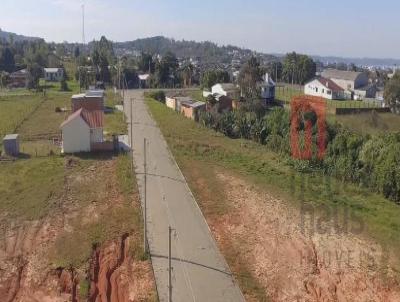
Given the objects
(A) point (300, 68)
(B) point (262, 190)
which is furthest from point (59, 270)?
(A) point (300, 68)

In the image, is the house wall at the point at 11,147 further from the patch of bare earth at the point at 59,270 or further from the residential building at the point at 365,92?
the residential building at the point at 365,92

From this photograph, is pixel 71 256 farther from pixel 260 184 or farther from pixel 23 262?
pixel 260 184

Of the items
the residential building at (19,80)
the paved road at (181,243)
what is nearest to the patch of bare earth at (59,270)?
the paved road at (181,243)

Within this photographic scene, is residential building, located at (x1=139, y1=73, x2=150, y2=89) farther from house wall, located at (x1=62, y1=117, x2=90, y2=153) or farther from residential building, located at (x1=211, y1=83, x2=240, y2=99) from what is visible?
house wall, located at (x1=62, y1=117, x2=90, y2=153)

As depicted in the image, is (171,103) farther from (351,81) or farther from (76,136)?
(351,81)

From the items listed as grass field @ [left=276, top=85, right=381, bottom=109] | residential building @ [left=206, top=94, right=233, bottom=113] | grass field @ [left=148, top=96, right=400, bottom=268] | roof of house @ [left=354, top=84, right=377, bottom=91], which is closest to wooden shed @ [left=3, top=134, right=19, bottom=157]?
grass field @ [left=148, top=96, right=400, bottom=268]
